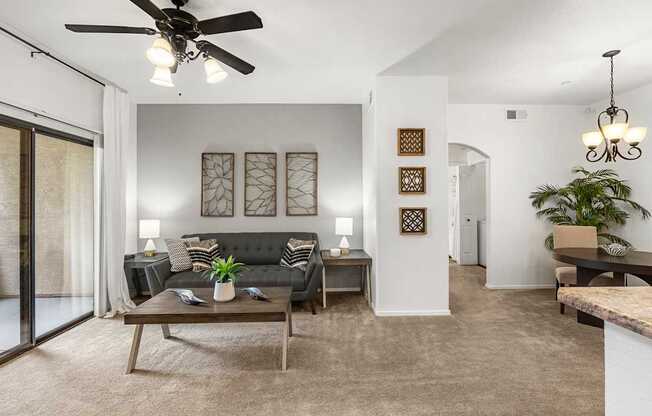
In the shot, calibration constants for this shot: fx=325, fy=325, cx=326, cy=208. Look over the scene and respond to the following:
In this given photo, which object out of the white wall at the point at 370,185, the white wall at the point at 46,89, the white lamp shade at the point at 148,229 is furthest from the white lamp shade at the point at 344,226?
the white wall at the point at 46,89

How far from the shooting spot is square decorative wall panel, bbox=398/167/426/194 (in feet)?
11.9

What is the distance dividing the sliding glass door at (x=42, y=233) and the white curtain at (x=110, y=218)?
5.5 inches

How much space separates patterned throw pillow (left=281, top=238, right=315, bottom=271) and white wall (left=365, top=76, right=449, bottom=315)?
85 cm

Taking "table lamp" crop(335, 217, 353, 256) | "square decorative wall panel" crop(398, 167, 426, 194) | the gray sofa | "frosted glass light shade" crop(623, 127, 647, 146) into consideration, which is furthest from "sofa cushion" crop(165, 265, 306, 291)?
"frosted glass light shade" crop(623, 127, 647, 146)

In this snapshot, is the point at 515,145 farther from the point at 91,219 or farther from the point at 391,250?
the point at 91,219

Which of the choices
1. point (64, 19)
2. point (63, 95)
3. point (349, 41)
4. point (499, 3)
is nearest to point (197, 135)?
point (63, 95)

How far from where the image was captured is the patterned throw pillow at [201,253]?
3.84m

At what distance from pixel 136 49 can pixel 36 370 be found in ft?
9.15

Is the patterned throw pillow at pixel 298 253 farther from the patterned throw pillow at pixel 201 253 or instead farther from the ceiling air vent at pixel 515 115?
Result: the ceiling air vent at pixel 515 115

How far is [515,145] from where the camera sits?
4.80 meters

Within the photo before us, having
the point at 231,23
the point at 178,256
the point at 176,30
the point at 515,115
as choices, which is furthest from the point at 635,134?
the point at 178,256

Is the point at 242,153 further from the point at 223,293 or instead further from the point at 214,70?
the point at 223,293

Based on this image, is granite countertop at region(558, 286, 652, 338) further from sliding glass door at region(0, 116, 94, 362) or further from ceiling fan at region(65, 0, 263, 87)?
sliding glass door at region(0, 116, 94, 362)

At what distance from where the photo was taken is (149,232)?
4191 millimetres
